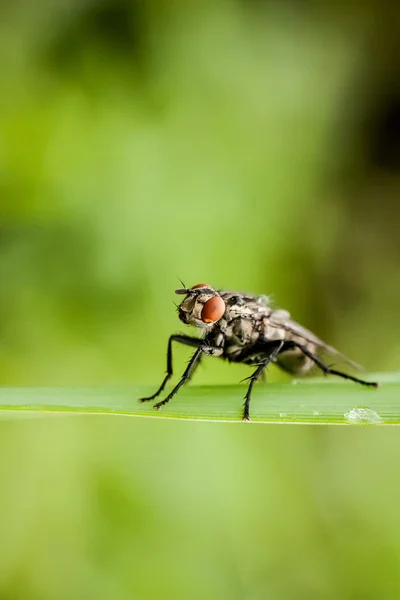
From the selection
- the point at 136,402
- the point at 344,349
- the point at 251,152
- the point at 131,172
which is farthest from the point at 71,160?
the point at 344,349

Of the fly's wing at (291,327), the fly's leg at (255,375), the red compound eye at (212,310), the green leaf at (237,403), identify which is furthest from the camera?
the fly's wing at (291,327)

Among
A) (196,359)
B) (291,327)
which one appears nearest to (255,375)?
(196,359)

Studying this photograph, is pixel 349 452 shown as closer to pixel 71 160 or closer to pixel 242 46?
pixel 71 160

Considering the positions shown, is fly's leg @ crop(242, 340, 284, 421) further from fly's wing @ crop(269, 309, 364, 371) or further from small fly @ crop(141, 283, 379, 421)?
fly's wing @ crop(269, 309, 364, 371)

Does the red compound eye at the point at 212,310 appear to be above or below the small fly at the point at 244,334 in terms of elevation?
above

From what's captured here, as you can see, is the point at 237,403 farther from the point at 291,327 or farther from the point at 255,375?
the point at 291,327

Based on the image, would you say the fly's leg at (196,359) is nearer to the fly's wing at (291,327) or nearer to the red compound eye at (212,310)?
the red compound eye at (212,310)

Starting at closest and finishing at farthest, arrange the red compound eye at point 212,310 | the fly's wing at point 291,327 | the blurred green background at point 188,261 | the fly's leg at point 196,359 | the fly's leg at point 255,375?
1. the fly's leg at point 255,375
2. the fly's leg at point 196,359
3. the red compound eye at point 212,310
4. the fly's wing at point 291,327
5. the blurred green background at point 188,261

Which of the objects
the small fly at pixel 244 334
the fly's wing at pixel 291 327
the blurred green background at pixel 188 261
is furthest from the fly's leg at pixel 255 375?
the blurred green background at pixel 188 261
